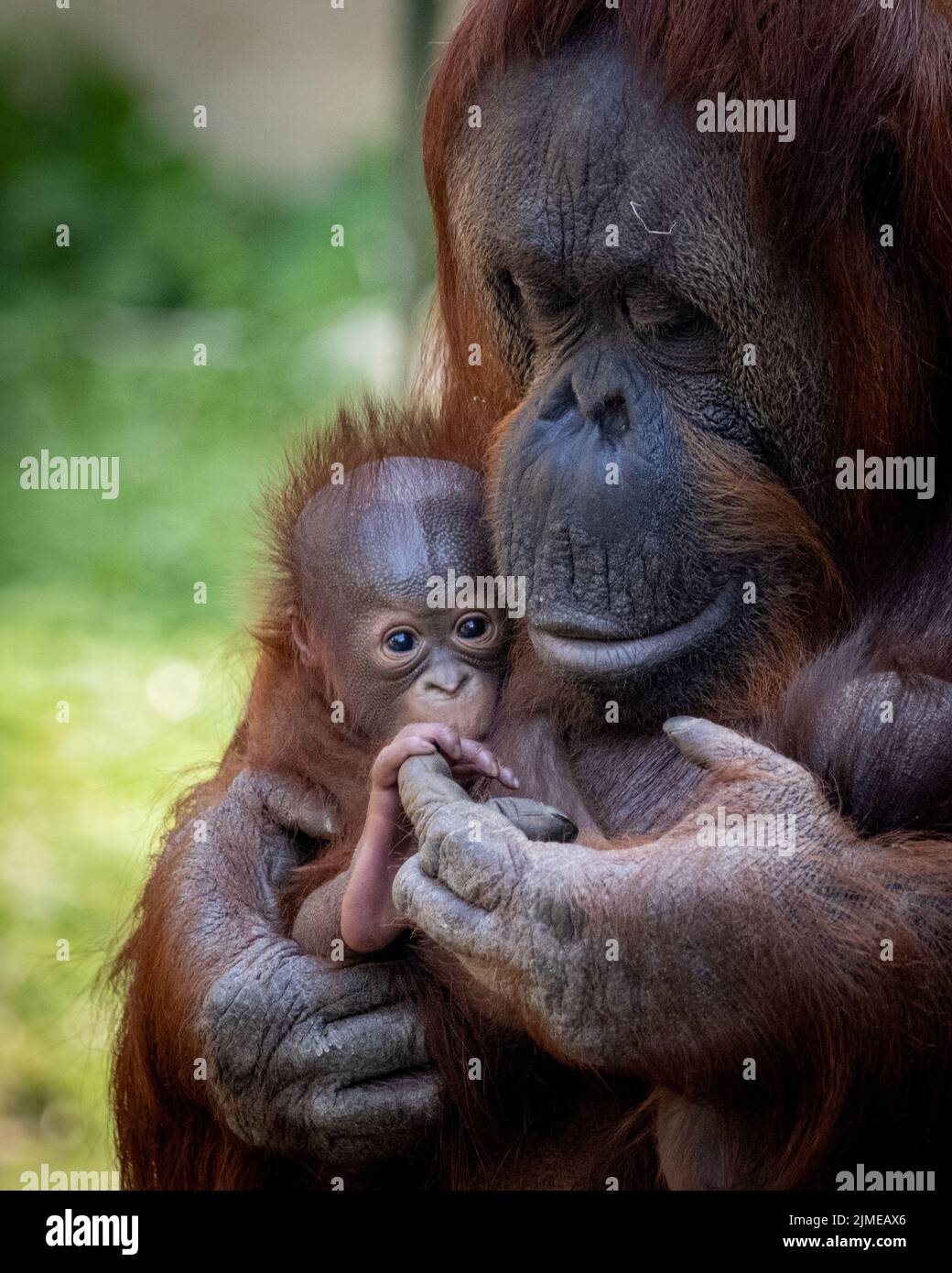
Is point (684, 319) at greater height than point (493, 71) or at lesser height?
lesser

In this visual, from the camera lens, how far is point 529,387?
2.65m

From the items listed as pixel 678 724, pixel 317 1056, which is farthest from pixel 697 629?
pixel 317 1056

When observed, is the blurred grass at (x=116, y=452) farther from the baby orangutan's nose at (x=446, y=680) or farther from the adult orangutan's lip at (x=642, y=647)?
the adult orangutan's lip at (x=642, y=647)

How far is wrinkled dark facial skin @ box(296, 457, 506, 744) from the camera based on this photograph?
2.81m

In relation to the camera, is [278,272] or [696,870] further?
[278,272]

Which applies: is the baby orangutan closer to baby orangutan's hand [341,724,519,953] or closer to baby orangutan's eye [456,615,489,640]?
baby orangutan's eye [456,615,489,640]

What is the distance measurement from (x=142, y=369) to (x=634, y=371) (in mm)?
6905

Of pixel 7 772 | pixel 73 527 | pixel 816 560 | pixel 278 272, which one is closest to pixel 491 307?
pixel 816 560

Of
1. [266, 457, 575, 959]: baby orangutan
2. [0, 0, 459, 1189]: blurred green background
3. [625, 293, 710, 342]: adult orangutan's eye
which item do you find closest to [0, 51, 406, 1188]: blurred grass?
[0, 0, 459, 1189]: blurred green background

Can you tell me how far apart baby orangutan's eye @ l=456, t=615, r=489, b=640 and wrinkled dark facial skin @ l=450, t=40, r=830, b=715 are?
373mm

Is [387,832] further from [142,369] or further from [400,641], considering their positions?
[142,369]

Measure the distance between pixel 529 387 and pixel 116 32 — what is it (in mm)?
8948

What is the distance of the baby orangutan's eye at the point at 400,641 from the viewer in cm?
285

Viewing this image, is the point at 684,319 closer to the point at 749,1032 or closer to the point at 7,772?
the point at 749,1032
